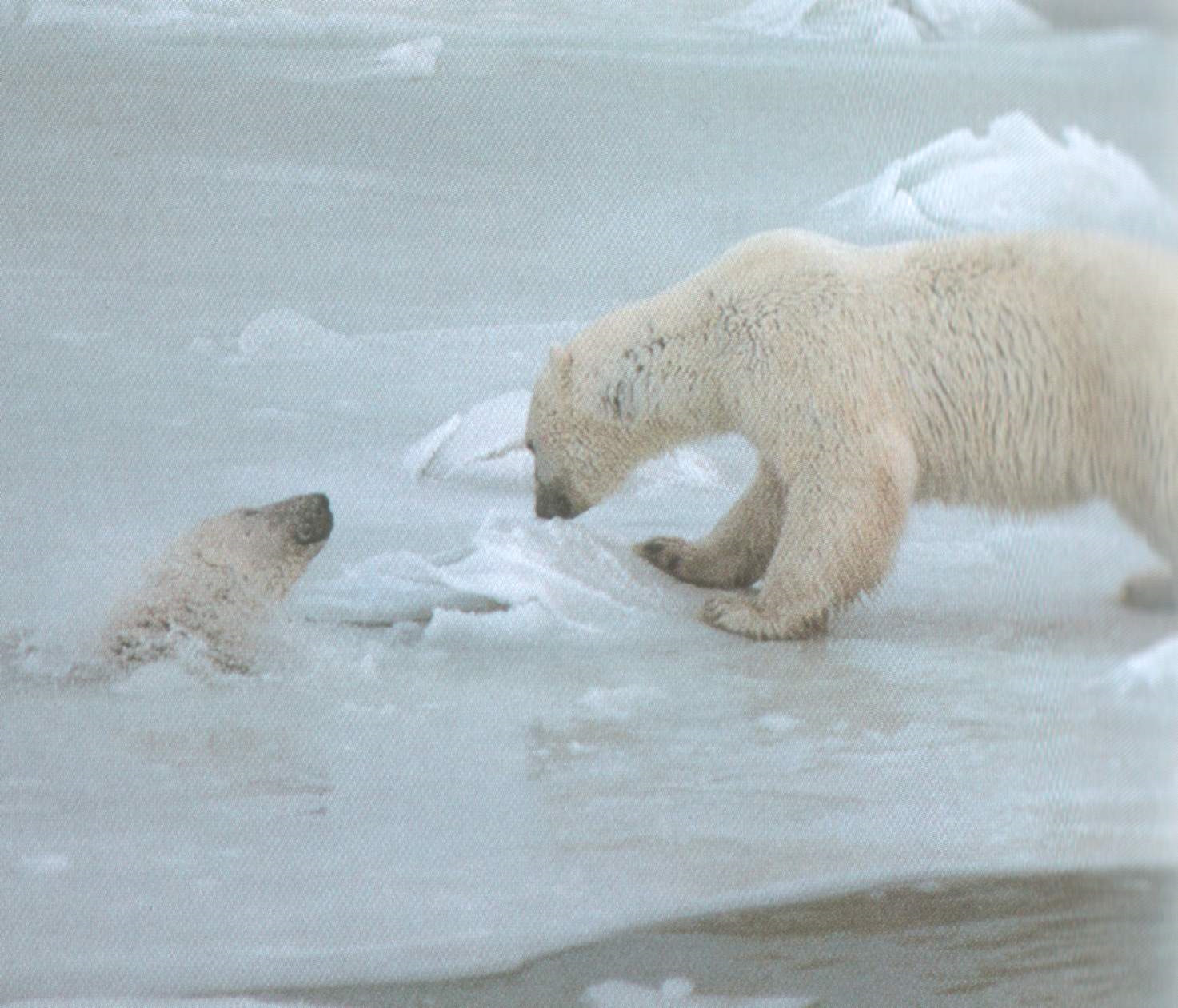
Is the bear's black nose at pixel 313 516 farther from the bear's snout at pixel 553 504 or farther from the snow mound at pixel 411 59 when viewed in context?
the snow mound at pixel 411 59

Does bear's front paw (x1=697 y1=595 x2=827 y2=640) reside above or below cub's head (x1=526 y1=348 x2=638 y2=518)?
below

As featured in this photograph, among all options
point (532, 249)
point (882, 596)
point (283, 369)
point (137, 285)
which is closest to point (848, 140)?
point (532, 249)

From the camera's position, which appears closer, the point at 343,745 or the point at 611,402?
the point at 343,745

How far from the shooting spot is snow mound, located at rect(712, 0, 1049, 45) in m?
1.78

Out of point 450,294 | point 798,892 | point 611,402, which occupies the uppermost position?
point 450,294

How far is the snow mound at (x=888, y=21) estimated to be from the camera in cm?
178

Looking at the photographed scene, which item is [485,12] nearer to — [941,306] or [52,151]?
[52,151]

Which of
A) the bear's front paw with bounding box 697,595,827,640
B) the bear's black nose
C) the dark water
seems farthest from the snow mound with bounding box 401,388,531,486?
the dark water

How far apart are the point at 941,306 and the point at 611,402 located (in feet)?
1.22

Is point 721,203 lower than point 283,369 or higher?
higher

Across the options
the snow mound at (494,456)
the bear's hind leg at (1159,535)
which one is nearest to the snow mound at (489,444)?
the snow mound at (494,456)

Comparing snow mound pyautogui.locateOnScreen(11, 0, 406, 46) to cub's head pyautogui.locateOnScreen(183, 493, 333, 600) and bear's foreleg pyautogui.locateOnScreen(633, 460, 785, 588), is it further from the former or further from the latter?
bear's foreleg pyautogui.locateOnScreen(633, 460, 785, 588)

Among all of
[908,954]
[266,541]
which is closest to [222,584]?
[266,541]

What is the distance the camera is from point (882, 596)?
1883mm
